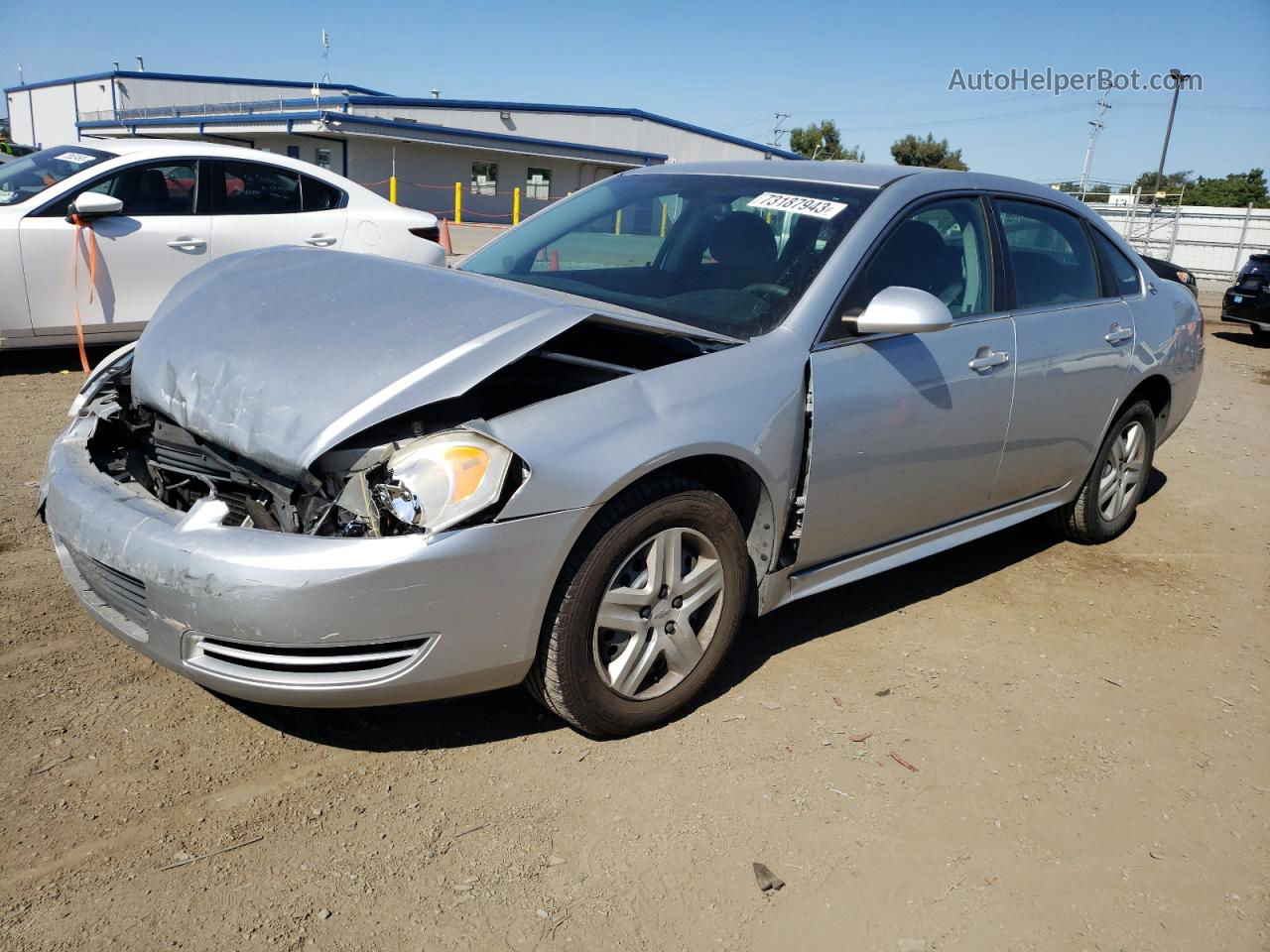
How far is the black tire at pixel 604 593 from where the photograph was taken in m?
2.67

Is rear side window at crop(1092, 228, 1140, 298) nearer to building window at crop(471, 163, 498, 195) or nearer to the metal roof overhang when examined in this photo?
the metal roof overhang

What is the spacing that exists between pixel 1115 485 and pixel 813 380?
2.58 m

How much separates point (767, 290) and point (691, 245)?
19.9 inches

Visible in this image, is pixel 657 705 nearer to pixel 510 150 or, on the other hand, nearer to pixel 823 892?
pixel 823 892

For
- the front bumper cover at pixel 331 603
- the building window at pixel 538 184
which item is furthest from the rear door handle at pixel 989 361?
the building window at pixel 538 184

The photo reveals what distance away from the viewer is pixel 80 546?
2781mm

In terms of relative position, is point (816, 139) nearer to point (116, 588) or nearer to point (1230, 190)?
point (1230, 190)

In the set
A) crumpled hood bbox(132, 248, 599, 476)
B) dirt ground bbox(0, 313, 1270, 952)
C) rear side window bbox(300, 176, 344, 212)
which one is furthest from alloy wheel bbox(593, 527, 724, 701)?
rear side window bbox(300, 176, 344, 212)

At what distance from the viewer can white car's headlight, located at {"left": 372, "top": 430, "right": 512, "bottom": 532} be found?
2445 millimetres

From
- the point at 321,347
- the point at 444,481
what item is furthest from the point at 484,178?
the point at 444,481

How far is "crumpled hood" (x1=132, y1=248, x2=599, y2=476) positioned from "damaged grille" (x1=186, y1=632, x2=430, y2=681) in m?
0.46

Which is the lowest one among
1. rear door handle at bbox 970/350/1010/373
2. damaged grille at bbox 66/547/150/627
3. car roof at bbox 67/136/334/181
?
damaged grille at bbox 66/547/150/627

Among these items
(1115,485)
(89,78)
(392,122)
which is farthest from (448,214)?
(1115,485)

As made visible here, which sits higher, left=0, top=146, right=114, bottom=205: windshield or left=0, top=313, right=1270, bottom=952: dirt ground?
left=0, top=146, right=114, bottom=205: windshield
